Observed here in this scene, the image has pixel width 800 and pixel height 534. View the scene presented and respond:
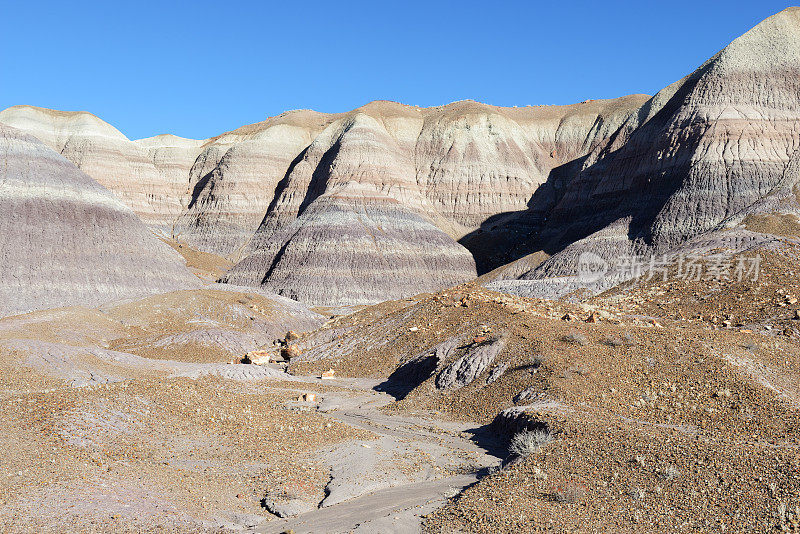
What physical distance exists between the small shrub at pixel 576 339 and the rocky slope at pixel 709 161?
34.5 meters

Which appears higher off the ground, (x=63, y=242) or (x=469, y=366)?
(x=63, y=242)

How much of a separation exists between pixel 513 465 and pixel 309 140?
87.6 m

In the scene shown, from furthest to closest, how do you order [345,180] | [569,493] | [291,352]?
1. [345,180]
2. [291,352]
3. [569,493]

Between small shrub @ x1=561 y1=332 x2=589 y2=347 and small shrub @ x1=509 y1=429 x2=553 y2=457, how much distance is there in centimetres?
583

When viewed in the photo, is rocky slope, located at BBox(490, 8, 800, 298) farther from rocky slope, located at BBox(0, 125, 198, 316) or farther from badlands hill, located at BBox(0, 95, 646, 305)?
rocky slope, located at BBox(0, 125, 198, 316)

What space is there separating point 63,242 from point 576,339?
141ft

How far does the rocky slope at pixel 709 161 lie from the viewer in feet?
166

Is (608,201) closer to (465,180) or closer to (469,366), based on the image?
(465,180)

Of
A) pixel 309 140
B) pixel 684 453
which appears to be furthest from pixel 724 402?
pixel 309 140

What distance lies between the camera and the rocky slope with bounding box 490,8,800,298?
166 feet

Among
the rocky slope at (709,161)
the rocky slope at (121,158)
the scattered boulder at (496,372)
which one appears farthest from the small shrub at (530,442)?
the rocky slope at (121,158)

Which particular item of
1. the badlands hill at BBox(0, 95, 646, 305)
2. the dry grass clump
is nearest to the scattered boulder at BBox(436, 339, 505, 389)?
the dry grass clump

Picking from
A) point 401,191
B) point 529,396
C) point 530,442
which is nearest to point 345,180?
point 401,191

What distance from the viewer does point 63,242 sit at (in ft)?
155
